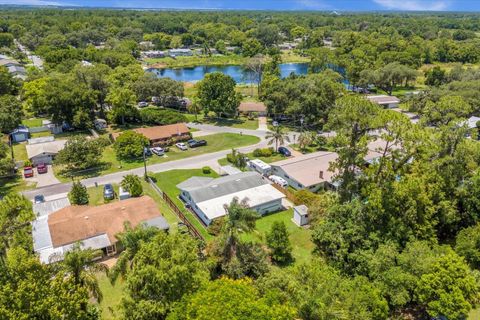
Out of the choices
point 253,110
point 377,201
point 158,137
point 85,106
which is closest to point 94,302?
point 377,201

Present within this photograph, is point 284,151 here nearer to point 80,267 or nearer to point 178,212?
point 178,212

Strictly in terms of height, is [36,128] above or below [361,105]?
below

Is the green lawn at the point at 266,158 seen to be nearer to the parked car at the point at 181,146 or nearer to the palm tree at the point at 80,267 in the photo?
the parked car at the point at 181,146

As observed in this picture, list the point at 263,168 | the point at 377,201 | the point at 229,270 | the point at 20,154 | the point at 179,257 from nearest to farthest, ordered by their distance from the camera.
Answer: the point at 179,257 → the point at 229,270 → the point at 377,201 → the point at 263,168 → the point at 20,154

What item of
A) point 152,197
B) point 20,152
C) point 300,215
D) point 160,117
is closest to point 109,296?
point 152,197

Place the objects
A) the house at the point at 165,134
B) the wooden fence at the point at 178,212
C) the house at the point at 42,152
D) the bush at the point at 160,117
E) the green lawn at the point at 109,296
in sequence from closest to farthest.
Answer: the green lawn at the point at 109,296 → the wooden fence at the point at 178,212 → the house at the point at 42,152 → the house at the point at 165,134 → the bush at the point at 160,117

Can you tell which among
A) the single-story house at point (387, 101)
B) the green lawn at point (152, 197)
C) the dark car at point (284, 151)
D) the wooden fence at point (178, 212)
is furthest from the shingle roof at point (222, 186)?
the single-story house at point (387, 101)

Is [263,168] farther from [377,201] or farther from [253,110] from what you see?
[253,110]
